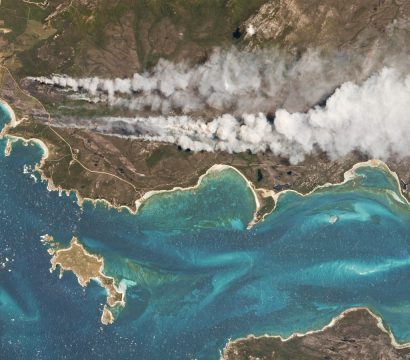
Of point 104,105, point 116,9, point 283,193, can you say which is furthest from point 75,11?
point 283,193

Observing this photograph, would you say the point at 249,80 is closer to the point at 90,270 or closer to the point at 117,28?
the point at 117,28

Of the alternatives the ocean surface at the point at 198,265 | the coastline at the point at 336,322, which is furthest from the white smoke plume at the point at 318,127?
the coastline at the point at 336,322

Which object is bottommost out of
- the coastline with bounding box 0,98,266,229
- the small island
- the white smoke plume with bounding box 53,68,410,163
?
the small island

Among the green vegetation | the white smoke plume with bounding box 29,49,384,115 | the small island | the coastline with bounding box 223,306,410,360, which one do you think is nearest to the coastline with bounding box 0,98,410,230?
the small island

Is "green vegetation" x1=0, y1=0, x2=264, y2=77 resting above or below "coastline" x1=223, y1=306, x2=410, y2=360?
above

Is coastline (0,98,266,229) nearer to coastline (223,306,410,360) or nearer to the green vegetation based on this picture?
the green vegetation

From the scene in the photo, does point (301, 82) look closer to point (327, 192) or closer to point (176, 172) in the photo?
point (327, 192)

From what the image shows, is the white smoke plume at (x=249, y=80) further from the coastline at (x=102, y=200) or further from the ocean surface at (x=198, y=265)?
the ocean surface at (x=198, y=265)
